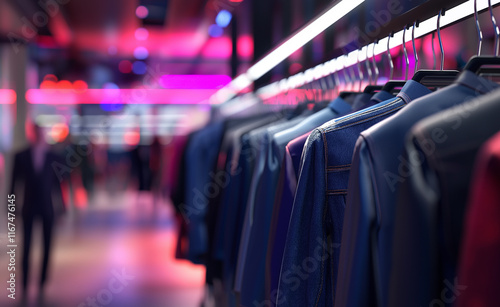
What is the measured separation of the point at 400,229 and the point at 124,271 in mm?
4929

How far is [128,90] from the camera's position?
1541 centimetres

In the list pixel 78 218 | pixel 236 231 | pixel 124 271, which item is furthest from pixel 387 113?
pixel 78 218

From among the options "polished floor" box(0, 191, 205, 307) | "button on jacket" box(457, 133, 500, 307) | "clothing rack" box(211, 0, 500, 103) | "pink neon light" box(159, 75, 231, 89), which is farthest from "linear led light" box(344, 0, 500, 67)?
"pink neon light" box(159, 75, 231, 89)

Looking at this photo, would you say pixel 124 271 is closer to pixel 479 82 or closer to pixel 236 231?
pixel 236 231

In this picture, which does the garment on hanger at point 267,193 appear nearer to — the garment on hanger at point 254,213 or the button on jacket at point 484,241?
the garment on hanger at point 254,213

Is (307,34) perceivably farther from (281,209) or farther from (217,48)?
(217,48)

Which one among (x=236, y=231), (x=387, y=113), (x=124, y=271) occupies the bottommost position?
(x=124, y=271)

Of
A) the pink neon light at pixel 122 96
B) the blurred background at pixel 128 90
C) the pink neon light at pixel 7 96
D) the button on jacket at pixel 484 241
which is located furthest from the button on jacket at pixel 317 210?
the pink neon light at pixel 122 96

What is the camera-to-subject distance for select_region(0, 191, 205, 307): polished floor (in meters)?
4.44

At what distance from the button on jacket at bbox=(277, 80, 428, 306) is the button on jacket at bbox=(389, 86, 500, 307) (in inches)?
18.0

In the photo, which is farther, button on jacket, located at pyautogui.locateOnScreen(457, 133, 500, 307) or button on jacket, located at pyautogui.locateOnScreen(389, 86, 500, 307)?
button on jacket, located at pyautogui.locateOnScreen(389, 86, 500, 307)

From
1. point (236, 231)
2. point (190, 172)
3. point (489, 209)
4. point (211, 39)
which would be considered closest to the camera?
point (489, 209)

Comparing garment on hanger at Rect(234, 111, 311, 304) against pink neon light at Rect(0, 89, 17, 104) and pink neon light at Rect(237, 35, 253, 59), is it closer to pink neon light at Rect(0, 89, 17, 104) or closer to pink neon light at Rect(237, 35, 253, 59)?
pink neon light at Rect(0, 89, 17, 104)

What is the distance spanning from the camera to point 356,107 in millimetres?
1577
